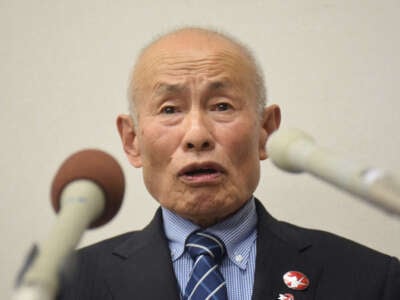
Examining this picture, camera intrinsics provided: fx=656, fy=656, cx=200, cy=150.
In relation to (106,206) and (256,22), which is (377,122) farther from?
(106,206)

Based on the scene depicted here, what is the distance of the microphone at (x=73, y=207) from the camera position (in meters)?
0.71

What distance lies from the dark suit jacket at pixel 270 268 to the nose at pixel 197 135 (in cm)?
30

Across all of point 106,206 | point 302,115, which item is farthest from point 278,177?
point 106,206

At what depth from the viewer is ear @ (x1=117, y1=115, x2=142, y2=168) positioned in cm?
183

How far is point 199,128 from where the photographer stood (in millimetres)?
1590

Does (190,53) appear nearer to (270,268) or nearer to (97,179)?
(270,268)

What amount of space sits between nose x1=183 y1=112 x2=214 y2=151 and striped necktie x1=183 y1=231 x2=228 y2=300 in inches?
9.6

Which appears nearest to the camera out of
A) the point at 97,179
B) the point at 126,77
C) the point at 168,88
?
the point at 97,179

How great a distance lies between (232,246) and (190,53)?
514 mm

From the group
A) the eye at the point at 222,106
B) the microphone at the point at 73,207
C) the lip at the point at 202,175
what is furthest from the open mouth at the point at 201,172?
the microphone at the point at 73,207

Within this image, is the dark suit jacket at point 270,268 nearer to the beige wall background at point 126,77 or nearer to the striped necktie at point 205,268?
the striped necktie at point 205,268

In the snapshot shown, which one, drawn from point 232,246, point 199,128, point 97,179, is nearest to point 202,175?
point 199,128

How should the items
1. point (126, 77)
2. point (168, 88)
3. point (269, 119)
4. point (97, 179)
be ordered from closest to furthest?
point (97, 179) → point (168, 88) → point (269, 119) → point (126, 77)

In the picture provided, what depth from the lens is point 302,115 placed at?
7.34 feet
